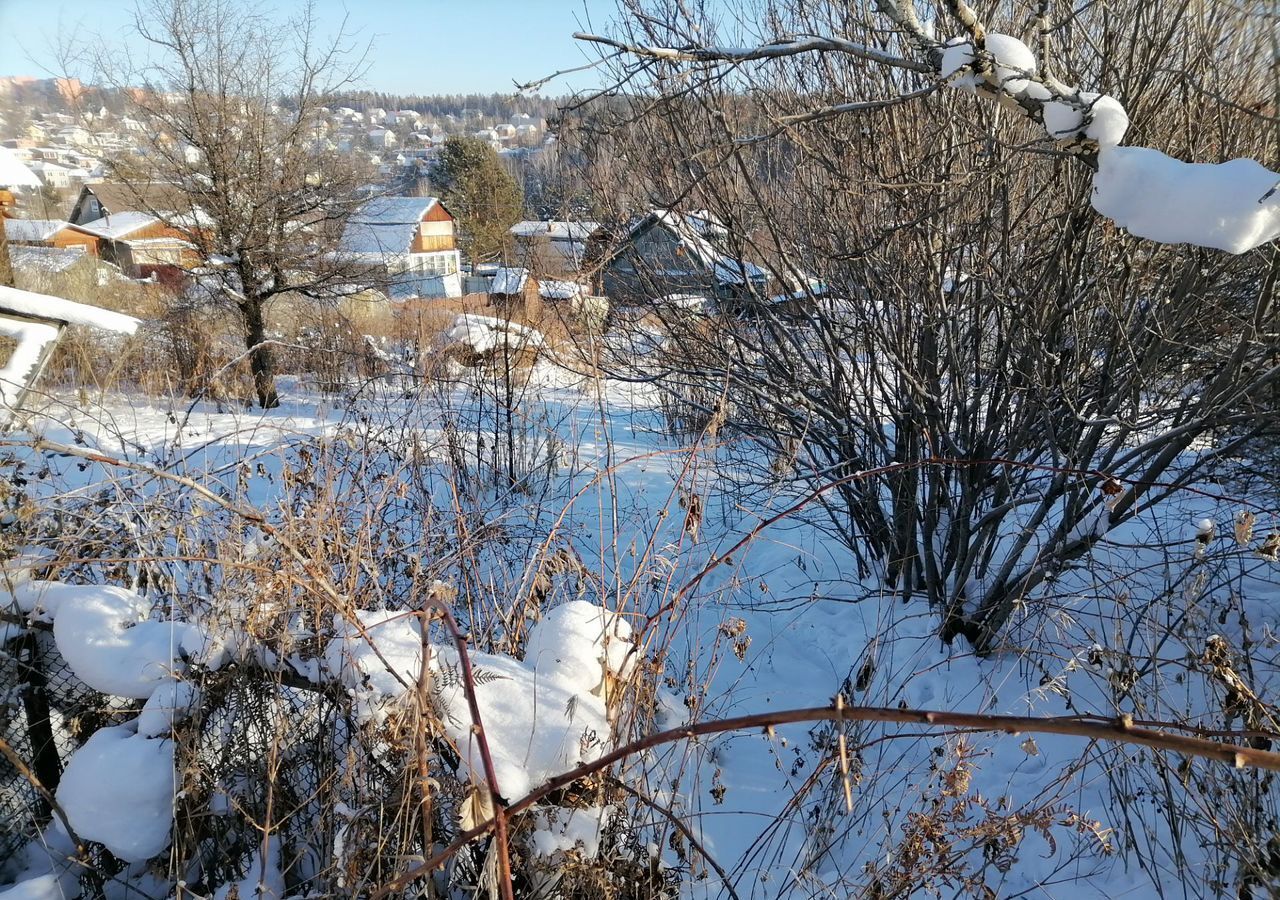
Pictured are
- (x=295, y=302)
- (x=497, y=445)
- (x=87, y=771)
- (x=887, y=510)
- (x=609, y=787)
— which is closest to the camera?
(x=609, y=787)

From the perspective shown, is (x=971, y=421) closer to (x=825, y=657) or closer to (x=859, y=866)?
(x=825, y=657)

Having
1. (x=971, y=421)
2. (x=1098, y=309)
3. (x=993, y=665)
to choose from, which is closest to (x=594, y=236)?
(x=971, y=421)

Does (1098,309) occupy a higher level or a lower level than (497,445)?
higher

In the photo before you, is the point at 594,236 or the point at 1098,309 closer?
the point at 1098,309

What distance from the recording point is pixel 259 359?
11852 mm

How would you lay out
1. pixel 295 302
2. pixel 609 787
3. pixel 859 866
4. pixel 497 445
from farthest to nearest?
pixel 295 302, pixel 497 445, pixel 859 866, pixel 609 787

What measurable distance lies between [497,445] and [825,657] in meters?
3.40

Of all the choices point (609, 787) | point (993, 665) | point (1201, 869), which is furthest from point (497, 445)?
point (1201, 869)

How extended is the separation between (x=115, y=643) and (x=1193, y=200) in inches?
122

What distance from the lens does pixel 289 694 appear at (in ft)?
7.15

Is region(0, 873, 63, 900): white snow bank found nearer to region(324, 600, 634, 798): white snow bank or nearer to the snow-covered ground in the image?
the snow-covered ground

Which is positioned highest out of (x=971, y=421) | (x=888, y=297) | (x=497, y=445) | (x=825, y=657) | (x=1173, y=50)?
(x=1173, y=50)

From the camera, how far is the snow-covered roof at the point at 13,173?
4520 millimetres

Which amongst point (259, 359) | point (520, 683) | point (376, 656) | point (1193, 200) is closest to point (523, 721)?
point (520, 683)
